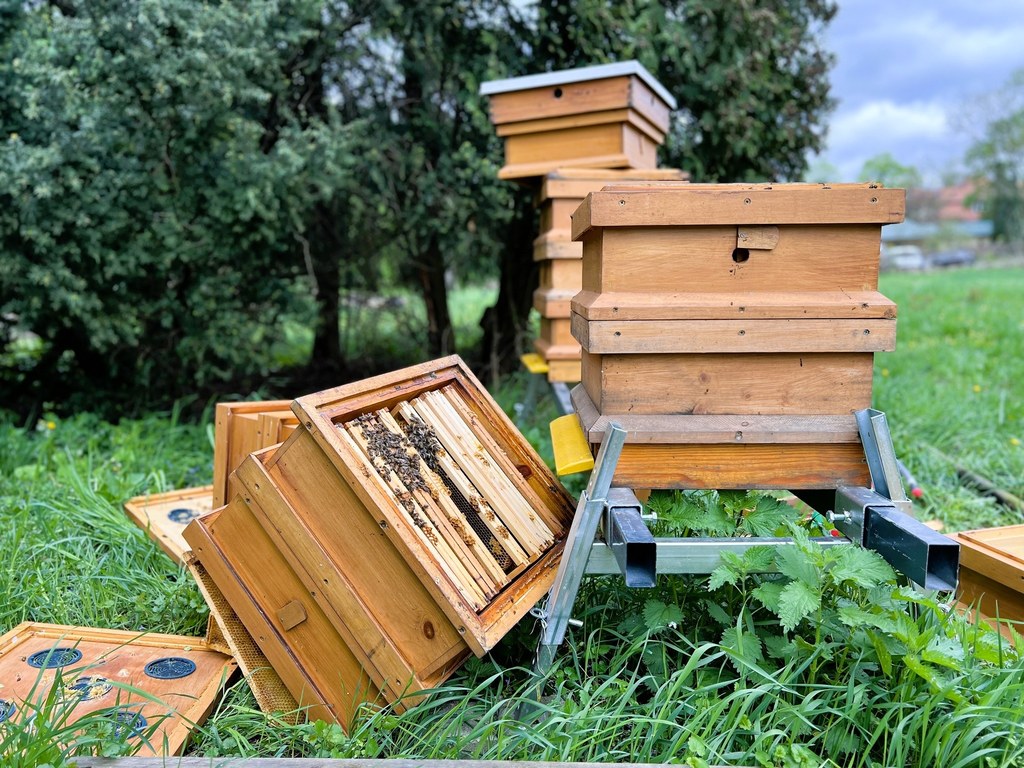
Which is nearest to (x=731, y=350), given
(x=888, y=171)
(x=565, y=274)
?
(x=565, y=274)

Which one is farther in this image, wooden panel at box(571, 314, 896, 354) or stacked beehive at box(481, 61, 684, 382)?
stacked beehive at box(481, 61, 684, 382)

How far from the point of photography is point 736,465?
2.27 metres

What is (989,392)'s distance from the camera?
5812 millimetres

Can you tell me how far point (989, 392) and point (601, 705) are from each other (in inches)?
195

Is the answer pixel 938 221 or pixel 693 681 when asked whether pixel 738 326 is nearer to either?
pixel 693 681

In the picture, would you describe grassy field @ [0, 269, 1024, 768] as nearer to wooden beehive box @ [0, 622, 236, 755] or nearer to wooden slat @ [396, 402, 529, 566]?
wooden beehive box @ [0, 622, 236, 755]

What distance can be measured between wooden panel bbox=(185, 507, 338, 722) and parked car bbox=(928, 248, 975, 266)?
4548 centimetres

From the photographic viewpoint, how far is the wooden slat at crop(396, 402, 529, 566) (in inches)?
92.3

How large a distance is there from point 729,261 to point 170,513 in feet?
8.73

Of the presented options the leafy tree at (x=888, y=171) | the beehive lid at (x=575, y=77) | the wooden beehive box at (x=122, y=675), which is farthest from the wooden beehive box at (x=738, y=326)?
the leafy tree at (x=888, y=171)

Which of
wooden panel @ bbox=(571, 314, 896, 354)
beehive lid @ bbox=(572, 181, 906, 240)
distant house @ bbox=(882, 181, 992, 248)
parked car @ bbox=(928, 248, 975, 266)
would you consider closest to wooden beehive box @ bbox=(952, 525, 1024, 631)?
wooden panel @ bbox=(571, 314, 896, 354)

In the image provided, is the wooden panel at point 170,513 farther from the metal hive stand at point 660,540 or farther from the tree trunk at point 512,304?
the tree trunk at point 512,304

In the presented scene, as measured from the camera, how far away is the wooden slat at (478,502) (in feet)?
7.69

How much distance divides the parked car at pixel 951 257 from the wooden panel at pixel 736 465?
44.6m
